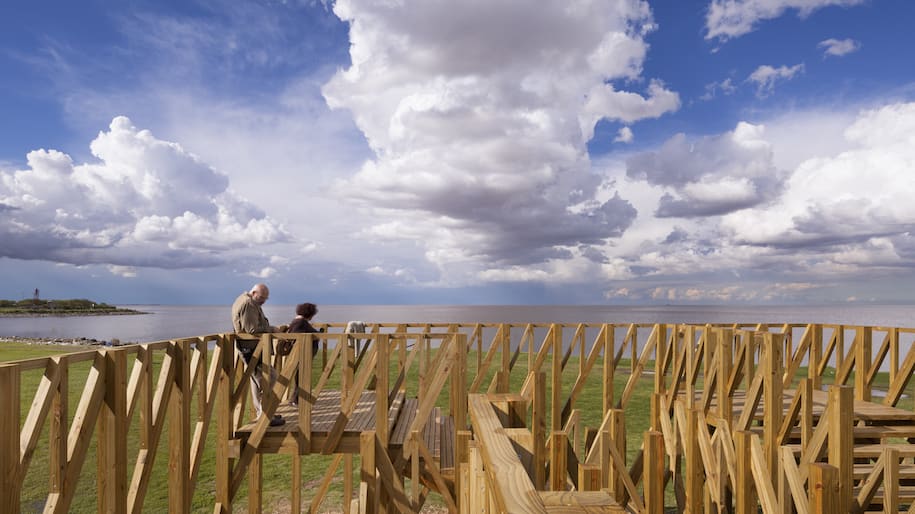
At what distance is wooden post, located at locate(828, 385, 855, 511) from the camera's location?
214 inches

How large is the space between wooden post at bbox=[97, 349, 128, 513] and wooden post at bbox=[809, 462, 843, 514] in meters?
6.10

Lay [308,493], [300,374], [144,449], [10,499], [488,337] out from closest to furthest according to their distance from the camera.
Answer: [10,499] → [144,449] → [300,374] → [308,493] → [488,337]

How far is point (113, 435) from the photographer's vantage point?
4.69m

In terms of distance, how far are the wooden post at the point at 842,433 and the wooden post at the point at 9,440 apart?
6822 millimetres

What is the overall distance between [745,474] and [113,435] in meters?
6.68

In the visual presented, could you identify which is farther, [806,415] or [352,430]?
[352,430]

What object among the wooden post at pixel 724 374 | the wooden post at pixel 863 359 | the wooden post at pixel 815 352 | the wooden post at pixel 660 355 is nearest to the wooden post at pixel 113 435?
the wooden post at pixel 724 374

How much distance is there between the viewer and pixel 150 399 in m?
5.25

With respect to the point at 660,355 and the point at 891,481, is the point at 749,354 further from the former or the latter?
the point at 660,355

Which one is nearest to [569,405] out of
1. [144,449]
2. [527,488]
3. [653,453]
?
[653,453]

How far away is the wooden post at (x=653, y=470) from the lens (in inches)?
279

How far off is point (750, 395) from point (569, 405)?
13.2 feet

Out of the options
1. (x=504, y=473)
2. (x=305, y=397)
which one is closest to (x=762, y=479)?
Result: (x=305, y=397)

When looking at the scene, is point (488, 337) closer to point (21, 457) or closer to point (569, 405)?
point (569, 405)
